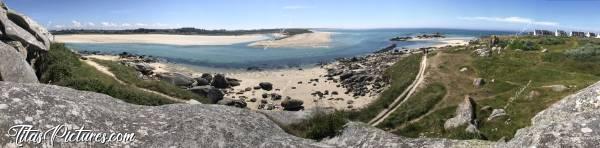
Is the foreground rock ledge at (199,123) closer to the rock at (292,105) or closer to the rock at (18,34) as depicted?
the rock at (18,34)

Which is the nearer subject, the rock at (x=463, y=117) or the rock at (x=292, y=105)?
the rock at (x=463, y=117)

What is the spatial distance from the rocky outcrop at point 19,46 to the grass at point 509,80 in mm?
22542

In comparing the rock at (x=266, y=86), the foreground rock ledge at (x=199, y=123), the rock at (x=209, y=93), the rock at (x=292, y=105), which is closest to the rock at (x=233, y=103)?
the rock at (x=209, y=93)

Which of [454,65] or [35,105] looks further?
[454,65]

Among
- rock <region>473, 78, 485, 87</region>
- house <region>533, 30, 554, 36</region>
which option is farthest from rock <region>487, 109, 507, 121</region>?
house <region>533, 30, 554, 36</region>

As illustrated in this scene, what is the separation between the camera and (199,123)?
11930mm

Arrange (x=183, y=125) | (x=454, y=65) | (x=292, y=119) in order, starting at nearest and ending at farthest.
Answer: (x=183, y=125)
(x=292, y=119)
(x=454, y=65)

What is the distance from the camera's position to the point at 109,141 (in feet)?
35.4

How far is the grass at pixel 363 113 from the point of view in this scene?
13.8m

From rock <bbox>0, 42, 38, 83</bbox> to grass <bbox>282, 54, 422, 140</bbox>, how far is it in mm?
13381

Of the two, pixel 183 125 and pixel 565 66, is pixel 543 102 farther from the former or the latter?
pixel 183 125

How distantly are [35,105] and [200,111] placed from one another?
3.71 metres

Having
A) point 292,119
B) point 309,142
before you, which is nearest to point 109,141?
point 309,142

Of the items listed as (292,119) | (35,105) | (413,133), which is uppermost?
(35,105)
